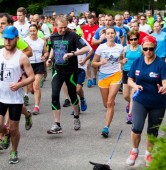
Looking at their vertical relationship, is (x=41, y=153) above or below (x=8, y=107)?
below

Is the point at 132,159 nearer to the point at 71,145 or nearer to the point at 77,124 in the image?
the point at 71,145

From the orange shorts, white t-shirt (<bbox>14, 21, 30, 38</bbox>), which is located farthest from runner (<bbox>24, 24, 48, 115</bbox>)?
the orange shorts

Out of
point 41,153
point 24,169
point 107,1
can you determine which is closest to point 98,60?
point 41,153

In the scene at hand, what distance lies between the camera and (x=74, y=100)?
8758mm

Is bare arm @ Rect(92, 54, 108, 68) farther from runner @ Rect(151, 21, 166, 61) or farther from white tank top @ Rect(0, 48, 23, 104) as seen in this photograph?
runner @ Rect(151, 21, 166, 61)

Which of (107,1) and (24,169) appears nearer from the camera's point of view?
(24,169)

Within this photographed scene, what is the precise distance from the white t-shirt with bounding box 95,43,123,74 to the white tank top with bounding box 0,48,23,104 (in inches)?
87.9

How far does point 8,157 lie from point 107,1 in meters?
47.8

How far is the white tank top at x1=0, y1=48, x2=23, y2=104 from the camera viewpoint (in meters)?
6.65

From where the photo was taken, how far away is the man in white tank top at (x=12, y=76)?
21.6 feet

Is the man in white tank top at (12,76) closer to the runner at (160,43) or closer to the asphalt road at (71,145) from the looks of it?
the asphalt road at (71,145)

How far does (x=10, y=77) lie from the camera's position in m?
6.70

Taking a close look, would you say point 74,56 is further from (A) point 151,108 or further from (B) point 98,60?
(A) point 151,108

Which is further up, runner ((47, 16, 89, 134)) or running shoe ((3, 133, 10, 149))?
runner ((47, 16, 89, 134))
